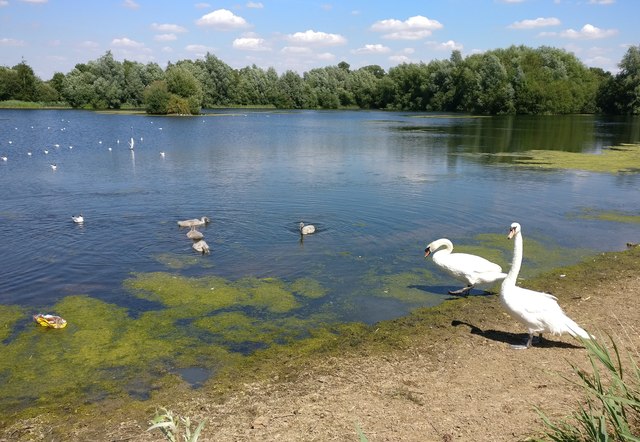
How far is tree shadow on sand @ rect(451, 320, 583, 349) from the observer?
9.88 m

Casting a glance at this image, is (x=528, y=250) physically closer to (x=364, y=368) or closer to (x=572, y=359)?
(x=572, y=359)

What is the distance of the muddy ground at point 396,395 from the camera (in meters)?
7.32

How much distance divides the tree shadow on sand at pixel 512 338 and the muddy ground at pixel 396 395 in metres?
0.02

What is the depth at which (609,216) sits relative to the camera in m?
21.6

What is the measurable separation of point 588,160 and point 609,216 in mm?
19121

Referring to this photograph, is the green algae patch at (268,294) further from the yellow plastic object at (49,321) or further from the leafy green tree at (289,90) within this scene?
the leafy green tree at (289,90)

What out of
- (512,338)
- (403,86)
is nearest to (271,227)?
(512,338)

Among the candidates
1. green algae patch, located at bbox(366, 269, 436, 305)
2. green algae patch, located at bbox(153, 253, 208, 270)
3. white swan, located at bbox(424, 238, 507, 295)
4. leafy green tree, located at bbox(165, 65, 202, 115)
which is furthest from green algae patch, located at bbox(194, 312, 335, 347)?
leafy green tree, located at bbox(165, 65, 202, 115)

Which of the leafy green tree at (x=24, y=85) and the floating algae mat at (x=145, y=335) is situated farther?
the leafy green tree at (x=24, y=85)

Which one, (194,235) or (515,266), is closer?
(515,266)

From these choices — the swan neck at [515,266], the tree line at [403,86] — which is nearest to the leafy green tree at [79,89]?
the tree line at [403,86]

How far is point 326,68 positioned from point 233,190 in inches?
5107

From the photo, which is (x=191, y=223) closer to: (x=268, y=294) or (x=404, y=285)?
(x=268, y=294)

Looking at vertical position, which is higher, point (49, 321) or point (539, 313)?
point (539, 313)
